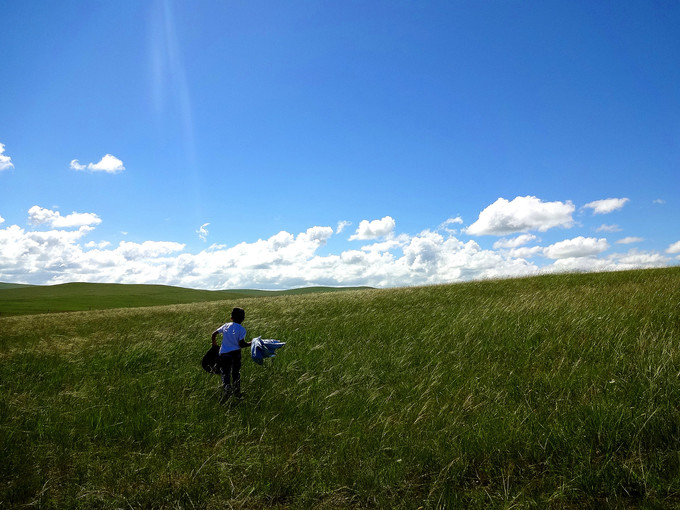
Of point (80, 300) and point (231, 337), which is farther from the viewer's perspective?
point (80, 300)

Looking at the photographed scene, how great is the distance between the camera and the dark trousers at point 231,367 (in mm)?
7152

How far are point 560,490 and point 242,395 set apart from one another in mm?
5398

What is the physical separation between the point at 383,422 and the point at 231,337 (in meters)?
3.22

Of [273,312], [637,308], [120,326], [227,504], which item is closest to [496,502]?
[227,504]

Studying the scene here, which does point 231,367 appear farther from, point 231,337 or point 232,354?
point 231,337

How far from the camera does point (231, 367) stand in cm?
728

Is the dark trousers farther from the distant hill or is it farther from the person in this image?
the distant hill

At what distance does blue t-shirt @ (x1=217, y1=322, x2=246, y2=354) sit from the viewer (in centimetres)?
713

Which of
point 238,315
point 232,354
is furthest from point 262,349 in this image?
point 238,315

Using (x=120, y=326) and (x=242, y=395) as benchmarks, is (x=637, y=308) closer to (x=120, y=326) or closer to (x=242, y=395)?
(x=242, y=395)

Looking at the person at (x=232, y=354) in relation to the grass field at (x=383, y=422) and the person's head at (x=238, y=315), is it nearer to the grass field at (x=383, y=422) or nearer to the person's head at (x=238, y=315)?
the person's head at (x=238, y=315)

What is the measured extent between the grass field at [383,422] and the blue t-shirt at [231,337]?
999 millimetres

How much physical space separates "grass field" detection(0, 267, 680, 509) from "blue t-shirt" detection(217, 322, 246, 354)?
1.00 metres

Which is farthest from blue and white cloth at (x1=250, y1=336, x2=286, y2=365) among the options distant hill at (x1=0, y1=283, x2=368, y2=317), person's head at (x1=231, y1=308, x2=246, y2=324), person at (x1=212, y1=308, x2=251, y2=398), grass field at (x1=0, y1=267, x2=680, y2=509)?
distant hill at (x1=0, y1=283, x2=368, y2=317)
